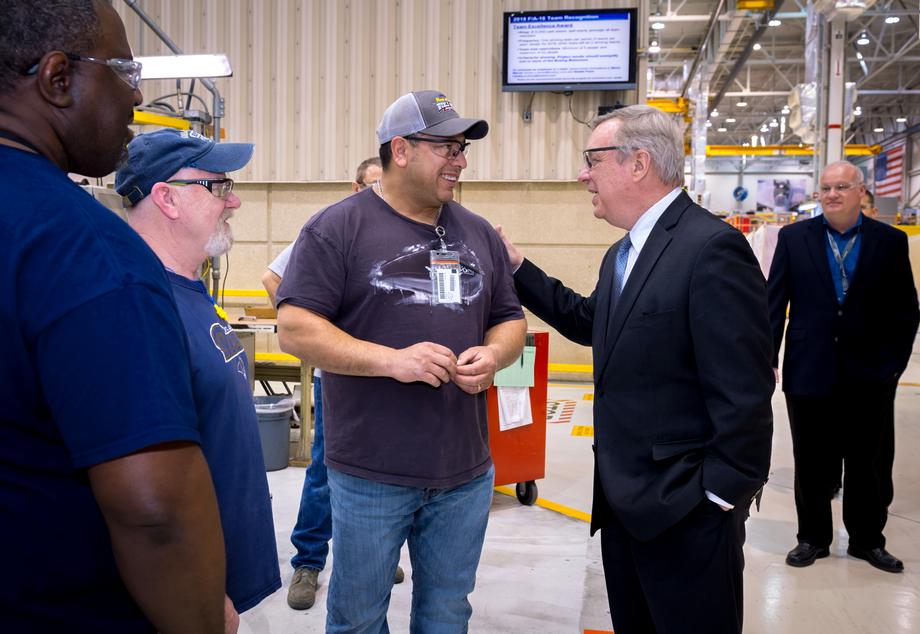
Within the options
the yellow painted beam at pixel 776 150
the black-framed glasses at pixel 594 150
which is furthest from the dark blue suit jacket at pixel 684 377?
the yellow painted beam at pixel 776 150

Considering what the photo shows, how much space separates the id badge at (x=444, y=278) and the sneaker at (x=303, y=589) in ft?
5.48

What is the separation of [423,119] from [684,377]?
90cm

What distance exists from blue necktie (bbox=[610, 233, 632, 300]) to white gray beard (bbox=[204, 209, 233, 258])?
3.11ft

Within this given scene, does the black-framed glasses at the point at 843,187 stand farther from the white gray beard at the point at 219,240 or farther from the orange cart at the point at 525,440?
the white gray beard at the point at 219,240

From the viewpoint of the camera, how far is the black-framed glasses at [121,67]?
0.89 meters

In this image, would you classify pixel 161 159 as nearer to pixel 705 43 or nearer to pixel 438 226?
pixel 438 226

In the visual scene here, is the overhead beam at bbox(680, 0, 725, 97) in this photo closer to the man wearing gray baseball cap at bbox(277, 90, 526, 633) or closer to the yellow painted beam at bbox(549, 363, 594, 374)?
the yellow painted beam at bbox(549, 363, 594, 374)

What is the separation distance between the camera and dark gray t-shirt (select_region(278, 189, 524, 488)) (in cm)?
181

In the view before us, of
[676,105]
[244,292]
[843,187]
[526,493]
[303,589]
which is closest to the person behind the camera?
[303,589]

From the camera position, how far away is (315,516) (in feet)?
10.1

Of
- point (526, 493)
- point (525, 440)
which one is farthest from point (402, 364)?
point (526, 493)

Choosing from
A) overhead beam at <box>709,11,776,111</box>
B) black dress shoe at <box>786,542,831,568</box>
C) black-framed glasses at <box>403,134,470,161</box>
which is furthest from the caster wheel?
overhead beam at <box>709,11,776,111</box>

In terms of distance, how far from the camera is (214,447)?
4.18 feet

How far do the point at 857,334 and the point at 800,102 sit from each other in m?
7.85
